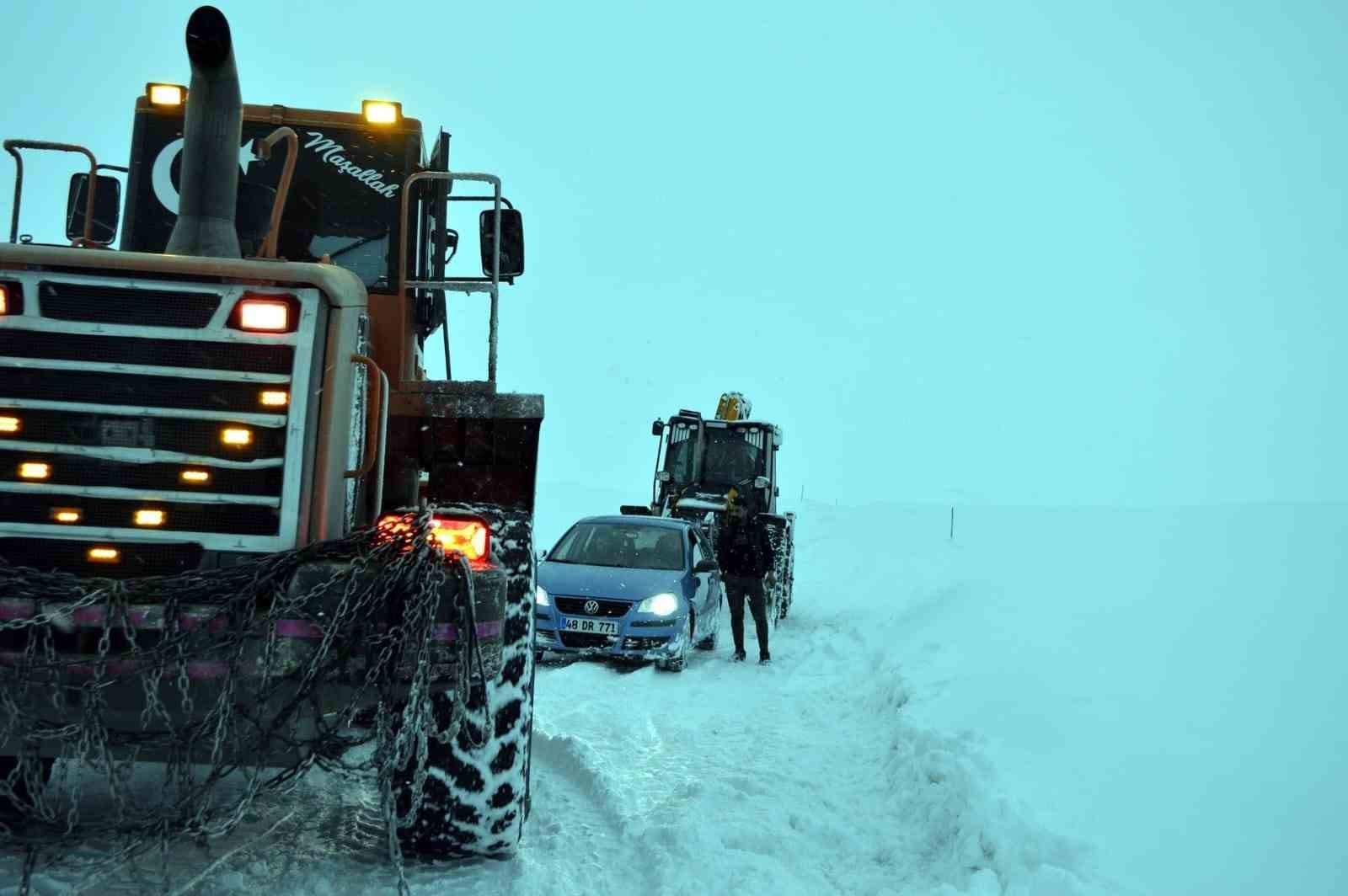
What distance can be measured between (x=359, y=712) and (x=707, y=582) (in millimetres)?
8424

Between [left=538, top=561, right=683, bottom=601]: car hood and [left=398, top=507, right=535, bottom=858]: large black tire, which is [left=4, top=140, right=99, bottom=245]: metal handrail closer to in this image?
[left=398, top=507, right=535, bottom=858]: large black tire

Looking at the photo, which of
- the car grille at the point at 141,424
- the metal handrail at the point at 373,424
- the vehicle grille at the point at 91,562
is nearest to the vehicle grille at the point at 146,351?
the car grille at the point at 141,424

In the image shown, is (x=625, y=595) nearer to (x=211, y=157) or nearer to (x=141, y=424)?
(x=211, y=157)

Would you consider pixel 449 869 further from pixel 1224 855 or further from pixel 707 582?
pixel 707 582

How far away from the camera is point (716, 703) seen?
8.80 m

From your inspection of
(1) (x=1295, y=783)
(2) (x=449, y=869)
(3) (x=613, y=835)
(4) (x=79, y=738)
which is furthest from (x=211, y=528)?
(1) (x=1295, y=783)

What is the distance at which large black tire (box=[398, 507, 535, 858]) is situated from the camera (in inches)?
168

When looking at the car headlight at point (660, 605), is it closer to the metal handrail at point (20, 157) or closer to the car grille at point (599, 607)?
the car grille at point (599, 607)

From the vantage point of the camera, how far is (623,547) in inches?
463

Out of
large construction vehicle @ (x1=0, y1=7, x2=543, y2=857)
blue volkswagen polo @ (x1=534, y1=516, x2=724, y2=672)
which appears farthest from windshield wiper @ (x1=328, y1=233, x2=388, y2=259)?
blue volkswagen polo @ (x1=534, y1=516, x2=724, y2=672)

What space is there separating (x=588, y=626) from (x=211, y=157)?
671cm

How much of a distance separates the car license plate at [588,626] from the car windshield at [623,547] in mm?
960

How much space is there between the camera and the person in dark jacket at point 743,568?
1147cm

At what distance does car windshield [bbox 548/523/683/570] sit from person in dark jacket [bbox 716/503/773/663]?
0.51 meters
